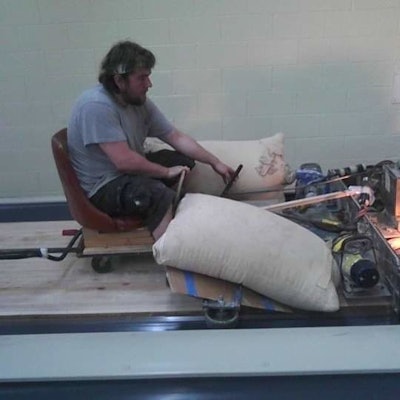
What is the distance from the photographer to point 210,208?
1817mm

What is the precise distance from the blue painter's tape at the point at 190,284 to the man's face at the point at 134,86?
0.90m

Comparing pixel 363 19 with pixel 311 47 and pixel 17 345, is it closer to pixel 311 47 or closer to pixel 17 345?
pixel 311 47

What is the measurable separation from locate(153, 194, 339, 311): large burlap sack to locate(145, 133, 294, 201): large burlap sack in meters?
0.75

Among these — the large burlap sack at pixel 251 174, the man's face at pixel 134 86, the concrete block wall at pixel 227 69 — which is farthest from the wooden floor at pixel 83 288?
the concrete block wall at pixel 227 69

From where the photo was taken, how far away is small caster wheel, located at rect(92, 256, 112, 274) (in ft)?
7.13

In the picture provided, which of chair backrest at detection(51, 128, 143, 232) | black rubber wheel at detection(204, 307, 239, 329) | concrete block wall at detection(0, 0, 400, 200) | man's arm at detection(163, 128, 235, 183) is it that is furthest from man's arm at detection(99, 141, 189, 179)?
concrete block wall at detection(0, 0, 400, 200)

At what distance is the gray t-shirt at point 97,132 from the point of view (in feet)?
6.66

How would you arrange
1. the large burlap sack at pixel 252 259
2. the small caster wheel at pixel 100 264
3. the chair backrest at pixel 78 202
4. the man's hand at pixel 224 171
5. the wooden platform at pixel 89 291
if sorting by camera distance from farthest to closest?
the man's hand at pixel 224 171, the small caster wheel at pixel 100 264, the chair backrest at pixel 78 202, the wooden platform at pixel 89 291, the large burlap sack at pixel 252 259

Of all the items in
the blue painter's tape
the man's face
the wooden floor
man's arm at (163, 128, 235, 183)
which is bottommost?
the wooden floor

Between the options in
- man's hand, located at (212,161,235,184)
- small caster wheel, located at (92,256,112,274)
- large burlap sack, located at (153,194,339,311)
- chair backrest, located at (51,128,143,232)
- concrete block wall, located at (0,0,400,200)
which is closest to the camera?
large burlap sack, located at (153,194,339,311)

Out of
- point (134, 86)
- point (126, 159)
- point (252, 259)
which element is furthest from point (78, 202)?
point (252, 259)

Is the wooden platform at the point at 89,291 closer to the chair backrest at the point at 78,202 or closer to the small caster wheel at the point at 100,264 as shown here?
the small caster wheel at the point at 100,264

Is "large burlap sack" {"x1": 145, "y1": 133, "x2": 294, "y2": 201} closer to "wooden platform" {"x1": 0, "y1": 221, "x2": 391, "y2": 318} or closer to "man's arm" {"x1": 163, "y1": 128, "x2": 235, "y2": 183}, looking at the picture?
"man's arm" {"x1": 163, "y1": 128, "x2": 235, "y2": 183}

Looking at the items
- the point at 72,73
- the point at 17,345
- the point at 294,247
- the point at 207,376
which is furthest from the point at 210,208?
the point at 72,73
